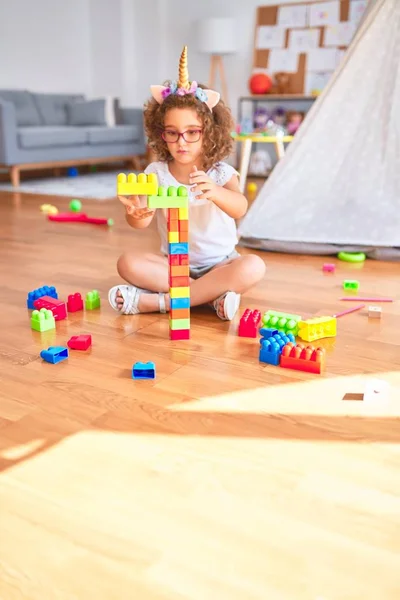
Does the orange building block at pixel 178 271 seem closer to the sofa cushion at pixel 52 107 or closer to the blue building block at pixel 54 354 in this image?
the blue building block at pixel 54 354

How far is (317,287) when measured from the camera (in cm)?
173

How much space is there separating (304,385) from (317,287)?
0.67 m

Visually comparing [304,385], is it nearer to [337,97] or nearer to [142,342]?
[142,342]

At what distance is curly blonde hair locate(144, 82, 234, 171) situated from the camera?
135 centimetres

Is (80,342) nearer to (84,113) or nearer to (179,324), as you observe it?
(179,324)

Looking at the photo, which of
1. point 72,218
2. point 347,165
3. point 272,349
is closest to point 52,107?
point 72,218

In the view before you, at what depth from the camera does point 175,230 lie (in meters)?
1.24

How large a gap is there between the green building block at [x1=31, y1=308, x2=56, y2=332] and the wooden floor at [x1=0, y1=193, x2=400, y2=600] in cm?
3

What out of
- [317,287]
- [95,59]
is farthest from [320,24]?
[317,287]

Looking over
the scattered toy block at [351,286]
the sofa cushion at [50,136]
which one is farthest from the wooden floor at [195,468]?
the sofa cushion at [50,136]

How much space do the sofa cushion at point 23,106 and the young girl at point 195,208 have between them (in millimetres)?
3460

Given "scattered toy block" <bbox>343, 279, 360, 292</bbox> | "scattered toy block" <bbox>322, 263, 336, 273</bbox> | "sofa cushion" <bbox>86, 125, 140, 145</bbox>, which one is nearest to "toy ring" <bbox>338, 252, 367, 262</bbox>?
"scattered toy block" <bbox>322, 263, 336, 273</bbox>

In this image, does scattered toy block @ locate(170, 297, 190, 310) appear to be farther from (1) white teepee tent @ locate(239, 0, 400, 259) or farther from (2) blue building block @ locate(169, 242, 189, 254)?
(1) white teepee tent @ locate(239, 0, 400, 259)

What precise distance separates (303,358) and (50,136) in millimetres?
3669
